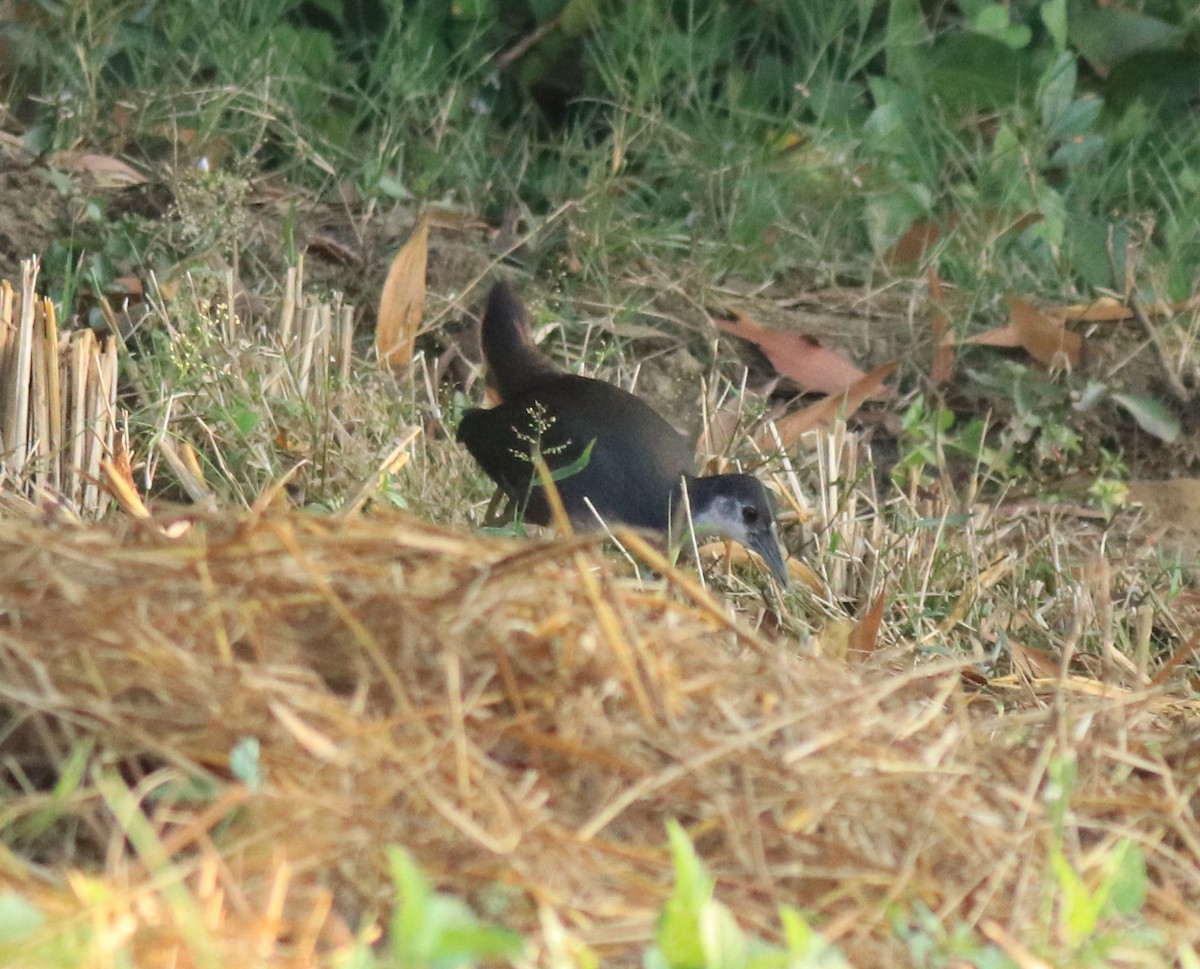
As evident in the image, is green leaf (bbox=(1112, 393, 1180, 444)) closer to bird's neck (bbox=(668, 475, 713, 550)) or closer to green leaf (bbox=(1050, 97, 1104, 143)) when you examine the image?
green leaf (bbox=(1050, 97, 1104, 143))

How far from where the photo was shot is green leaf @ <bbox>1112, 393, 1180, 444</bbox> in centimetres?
469

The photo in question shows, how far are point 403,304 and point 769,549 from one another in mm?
1418

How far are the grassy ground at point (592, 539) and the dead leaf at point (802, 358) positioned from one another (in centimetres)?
6

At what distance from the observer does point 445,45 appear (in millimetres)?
5910

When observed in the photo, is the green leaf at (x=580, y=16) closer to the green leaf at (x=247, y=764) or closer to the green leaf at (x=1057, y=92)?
the green leaf at (x=1057, y=92)

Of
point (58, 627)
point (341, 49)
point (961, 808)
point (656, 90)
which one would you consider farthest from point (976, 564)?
point (341, 49)

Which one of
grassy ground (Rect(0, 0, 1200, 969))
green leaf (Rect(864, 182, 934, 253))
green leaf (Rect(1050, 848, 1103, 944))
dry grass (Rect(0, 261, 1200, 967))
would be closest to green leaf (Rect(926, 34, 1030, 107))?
grassy ground (Rect(0, 0, 1200, 969))

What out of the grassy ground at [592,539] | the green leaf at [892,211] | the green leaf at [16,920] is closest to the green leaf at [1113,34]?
the grassy ground at [592,539]

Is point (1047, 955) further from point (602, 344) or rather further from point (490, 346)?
point (602, 344)

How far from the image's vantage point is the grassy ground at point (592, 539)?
1.79m

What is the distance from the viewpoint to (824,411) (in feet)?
15.0

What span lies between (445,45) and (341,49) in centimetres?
35

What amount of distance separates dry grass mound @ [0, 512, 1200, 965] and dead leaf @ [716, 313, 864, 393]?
105 inches

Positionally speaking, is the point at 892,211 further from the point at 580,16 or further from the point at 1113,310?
the point at 580,16
